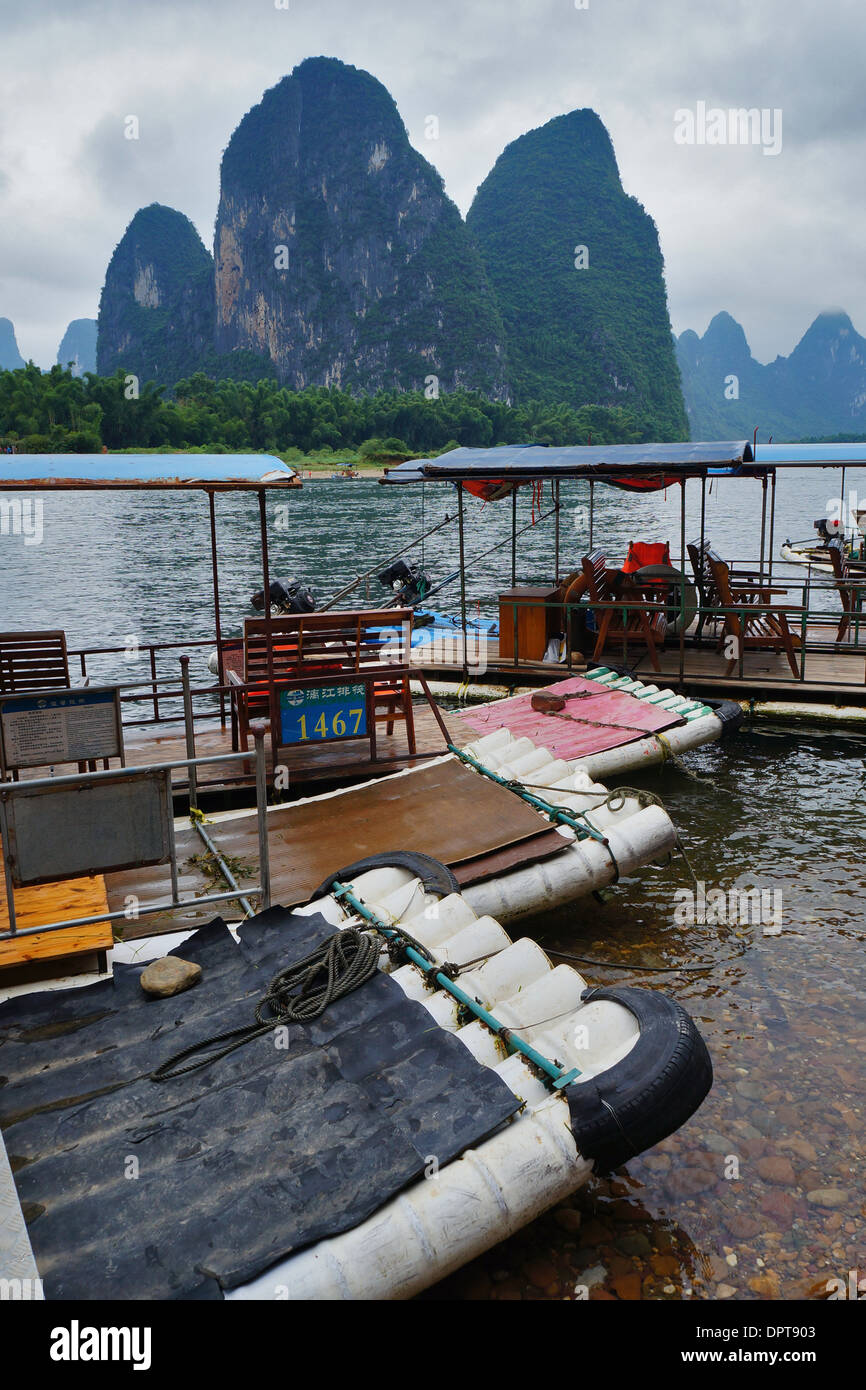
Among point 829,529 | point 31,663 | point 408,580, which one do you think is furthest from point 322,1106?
Result: point 829,529

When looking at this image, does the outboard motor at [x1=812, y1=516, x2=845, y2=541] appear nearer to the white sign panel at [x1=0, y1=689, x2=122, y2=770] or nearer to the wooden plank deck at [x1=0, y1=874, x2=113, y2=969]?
the white sign panel at [x1=0, y1=689, x2=122, y2=770]

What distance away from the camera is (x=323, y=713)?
843 cm

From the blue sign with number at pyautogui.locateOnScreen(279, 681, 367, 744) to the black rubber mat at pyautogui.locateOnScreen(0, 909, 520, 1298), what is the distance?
3.49 metres

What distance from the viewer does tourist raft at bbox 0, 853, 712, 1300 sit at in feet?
11.3

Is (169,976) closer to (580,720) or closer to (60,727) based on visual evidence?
(60,727)

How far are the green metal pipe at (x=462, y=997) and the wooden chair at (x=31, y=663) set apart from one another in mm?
3787

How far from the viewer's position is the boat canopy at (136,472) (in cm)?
669

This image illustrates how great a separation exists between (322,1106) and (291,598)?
29.9ft

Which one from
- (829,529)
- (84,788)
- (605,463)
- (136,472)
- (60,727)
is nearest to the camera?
(84,788)

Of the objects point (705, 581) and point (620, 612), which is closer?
point (620, 612)

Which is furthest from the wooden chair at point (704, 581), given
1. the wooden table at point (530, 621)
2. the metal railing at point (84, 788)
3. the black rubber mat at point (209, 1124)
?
the black rubber mat at point (209, 1124)

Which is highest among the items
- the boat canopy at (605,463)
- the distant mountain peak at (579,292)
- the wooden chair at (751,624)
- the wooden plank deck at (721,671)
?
the distant mountain peak at (579,292)

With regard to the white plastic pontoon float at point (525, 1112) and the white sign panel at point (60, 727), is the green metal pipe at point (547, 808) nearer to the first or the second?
the white plastic pontoon float at point (525, 1112)

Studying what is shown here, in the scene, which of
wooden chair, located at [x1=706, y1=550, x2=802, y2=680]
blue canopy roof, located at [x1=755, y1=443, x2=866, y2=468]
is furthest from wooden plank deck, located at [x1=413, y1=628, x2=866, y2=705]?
blue canopy roof, located at [x1=755, y1=443, x2=866, y2=468]
